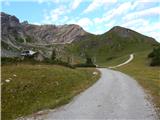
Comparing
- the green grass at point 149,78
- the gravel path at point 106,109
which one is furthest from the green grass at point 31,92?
the green grass at point 149,78

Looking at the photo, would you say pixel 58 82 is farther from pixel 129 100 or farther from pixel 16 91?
pixel 129 100

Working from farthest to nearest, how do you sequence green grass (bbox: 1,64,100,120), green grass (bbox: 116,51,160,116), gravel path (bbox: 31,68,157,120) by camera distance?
1. green grass (bbox: 116,51,160,116)
2. green grass (bbox: 1,64,100,120)
3. gravel path (bbox: 31,68,157,120)

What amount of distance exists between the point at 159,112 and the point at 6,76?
52.0ft

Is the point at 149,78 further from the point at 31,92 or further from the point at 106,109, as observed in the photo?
the point at 106,109

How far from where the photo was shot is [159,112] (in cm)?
1867

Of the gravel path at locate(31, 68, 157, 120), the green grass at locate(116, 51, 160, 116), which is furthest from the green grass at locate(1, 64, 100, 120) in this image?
the green grass at locate(116, 51, 160, 116)

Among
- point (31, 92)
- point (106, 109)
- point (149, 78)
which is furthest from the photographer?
point (149, 78)

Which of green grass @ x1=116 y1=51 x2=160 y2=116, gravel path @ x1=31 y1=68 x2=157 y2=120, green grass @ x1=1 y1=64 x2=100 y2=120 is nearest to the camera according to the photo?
gravel path @ x1=31 y1=68 x2=157 y2=120

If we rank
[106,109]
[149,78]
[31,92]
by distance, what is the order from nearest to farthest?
[106,109]
[31,92]
[149,78]

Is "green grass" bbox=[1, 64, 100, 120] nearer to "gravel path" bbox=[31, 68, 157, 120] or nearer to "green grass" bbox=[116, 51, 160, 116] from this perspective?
"gravel path" bbox=[31, 68, 157, 120]

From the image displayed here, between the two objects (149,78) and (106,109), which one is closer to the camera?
(106,109)

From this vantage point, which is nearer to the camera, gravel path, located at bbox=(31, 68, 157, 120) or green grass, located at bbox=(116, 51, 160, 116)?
gravel path, located at bbox=(31, 68, 157, 120)

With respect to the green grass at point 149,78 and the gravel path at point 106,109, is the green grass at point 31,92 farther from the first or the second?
the green grass at point 149,78

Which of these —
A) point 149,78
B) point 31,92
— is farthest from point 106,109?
point 149,78
